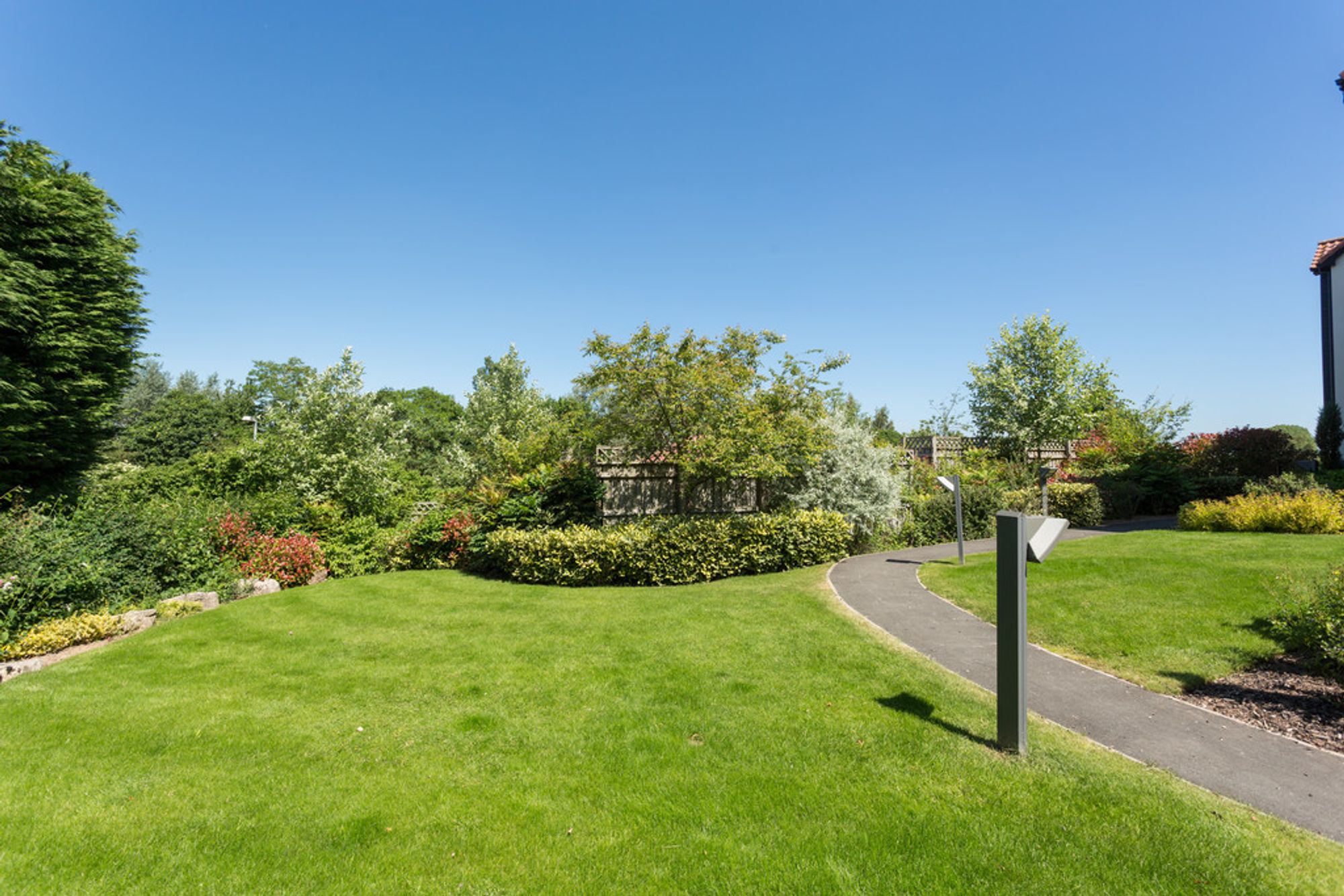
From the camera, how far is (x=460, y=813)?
3488 mm

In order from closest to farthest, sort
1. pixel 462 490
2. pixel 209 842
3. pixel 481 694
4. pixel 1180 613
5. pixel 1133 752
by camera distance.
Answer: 1. pixel 209 842
2. pixel 1133 752
3. pixel 481 694
4. pixel 1180 613
5. pixel 462 490

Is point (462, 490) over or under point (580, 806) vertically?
over

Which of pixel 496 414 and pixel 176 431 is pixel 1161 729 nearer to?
pixel 496 414

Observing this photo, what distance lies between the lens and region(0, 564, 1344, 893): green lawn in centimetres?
Answer: 295

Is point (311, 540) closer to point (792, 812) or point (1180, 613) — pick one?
point (792, 812)

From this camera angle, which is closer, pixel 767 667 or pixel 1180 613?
pixel 767 667

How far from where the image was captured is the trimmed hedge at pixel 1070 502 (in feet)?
51.5

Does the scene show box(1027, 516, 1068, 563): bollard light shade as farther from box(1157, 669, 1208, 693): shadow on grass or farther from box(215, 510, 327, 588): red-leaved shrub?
box(215, 510, 327, 588): red-leaved shrub

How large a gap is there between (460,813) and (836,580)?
7.87 metres

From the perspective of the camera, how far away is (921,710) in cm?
485

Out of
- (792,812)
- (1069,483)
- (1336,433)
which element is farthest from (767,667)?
(1336,433)

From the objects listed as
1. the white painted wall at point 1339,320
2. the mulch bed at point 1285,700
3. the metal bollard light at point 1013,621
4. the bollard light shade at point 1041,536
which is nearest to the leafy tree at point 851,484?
the mulch bed at point 1285,700

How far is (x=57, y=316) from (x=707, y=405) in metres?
14.0

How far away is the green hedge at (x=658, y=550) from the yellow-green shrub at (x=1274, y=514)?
27.9 ft
